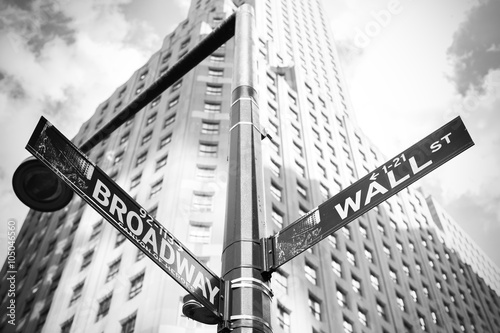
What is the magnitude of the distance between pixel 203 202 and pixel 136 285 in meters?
7.79

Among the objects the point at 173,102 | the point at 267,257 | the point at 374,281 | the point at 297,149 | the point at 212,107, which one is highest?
the point at 173,102

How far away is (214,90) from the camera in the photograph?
4706 centimetres

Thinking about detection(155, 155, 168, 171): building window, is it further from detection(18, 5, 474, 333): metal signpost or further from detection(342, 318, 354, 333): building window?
detection(18, 5, 474, 333): metal signpost

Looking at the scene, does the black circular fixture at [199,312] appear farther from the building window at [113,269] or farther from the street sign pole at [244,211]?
the building window at [113,269]

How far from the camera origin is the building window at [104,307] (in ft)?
105

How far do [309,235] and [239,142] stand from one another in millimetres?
1192

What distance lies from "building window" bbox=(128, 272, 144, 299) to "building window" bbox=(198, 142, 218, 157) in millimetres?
11852

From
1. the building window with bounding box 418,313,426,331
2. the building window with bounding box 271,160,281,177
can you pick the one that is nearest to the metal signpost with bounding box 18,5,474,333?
the building window with bounding box 271,160,281,177

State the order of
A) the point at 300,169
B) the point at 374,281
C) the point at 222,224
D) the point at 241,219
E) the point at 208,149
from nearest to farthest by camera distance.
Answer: the point at 241,219 → the point at 222,224 → the point at 208,149 → the point at 374,281 → the point at 300,169

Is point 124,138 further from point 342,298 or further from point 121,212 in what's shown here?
point 121,212

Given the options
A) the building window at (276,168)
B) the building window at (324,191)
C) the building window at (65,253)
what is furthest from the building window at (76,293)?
the building window at (324,191)

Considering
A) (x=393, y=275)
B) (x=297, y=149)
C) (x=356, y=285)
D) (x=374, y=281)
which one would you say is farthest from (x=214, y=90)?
(x=393, y=275)

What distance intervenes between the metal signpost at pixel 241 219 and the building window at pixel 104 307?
30230 mm

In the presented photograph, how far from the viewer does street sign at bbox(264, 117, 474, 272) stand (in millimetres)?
4172
